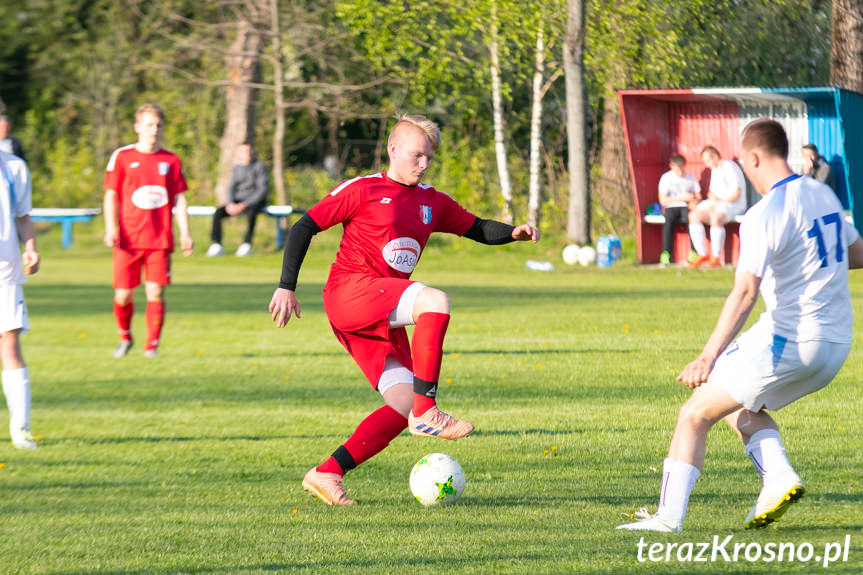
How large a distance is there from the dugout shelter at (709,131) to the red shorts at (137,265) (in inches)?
426

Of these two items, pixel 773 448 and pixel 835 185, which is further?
pixel 835 185

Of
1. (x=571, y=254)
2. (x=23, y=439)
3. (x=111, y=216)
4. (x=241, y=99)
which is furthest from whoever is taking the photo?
(x=241, y=99)

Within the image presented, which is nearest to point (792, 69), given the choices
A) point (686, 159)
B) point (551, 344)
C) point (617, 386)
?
point (686, 159)

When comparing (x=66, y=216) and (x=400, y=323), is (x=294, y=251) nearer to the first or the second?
(x=400, y=323)

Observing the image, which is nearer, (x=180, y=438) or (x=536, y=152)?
(x=180, y=438)

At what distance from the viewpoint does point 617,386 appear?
9703 millimetres

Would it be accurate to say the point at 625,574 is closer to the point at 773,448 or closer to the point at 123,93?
the point at 773,448

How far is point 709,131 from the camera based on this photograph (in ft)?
70.2

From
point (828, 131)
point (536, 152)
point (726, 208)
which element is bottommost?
point (726, 208)

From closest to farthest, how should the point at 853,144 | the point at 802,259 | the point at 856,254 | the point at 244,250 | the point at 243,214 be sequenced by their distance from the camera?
the point at 802,259, the point at 856,254, the point at 853,144, the point at 243,214, the point at 244,250

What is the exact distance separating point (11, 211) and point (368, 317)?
3.14m

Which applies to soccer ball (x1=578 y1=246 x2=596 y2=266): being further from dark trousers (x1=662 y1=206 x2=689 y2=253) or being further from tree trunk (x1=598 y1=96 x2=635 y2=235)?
tree trunk (x1=598 y1=96 x2=635 y2=235)

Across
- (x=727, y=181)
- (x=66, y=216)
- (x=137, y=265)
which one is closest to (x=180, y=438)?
(x=137, y=265)

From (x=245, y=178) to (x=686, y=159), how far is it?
829 cm
